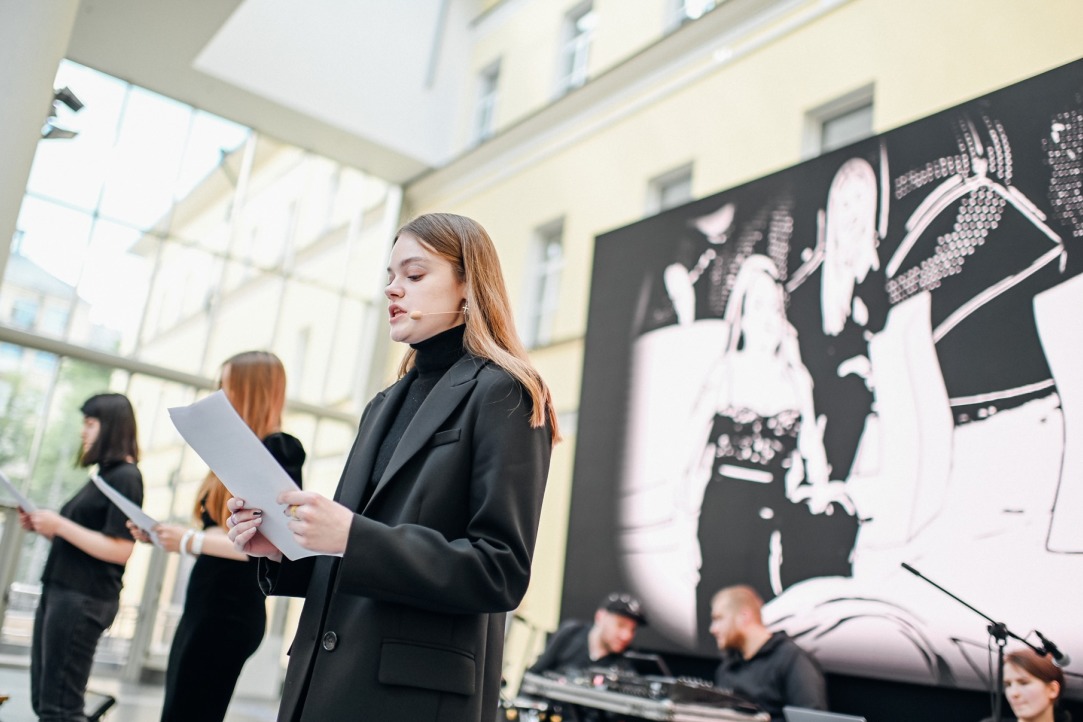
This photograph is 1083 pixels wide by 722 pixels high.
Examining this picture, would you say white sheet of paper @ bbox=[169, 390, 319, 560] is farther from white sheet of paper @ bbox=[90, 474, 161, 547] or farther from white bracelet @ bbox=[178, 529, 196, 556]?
white sheet of paper @ bbox=[90, 474, 161, 547]

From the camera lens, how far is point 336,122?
1236cm

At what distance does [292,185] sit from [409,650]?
41.4 ft

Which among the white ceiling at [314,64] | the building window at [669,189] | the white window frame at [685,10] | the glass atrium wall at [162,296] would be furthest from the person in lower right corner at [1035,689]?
the white ceiling at [314,64]

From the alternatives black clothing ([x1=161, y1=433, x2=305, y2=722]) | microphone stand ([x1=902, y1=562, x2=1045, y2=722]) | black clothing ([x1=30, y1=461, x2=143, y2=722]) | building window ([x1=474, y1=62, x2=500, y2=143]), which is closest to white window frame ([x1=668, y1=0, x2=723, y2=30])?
building window ([x1=474, y1=62, x2=500, y2=143])

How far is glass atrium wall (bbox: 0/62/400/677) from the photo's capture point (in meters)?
11.0

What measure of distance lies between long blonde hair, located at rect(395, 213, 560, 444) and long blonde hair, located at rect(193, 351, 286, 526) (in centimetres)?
132

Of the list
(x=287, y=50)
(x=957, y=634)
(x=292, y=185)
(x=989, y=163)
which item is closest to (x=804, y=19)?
(x=989, y=163)

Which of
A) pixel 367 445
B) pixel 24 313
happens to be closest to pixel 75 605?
pixel 367 445

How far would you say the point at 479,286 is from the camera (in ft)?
6.04

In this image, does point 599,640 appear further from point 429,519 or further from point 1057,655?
point 429,519

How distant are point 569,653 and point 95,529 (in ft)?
14.2

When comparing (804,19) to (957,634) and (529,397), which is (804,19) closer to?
(957,634)

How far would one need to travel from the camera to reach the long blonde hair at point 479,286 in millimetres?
1793

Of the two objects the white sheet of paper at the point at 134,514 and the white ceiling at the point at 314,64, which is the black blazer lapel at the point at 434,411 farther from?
the white ceiling at the point at 314,64
